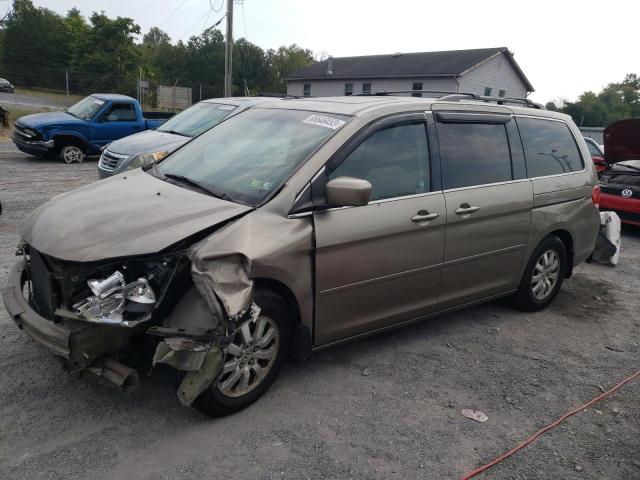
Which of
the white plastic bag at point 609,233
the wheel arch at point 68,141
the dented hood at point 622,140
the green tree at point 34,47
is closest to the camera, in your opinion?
the white plastic bag at point 609,233

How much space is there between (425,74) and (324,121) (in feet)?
111

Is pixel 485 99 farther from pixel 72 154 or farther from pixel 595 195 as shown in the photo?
pixel 72 154

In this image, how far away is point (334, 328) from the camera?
3600 millimetres

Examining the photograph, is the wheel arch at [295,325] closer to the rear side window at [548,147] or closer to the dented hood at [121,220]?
the dented hood at [121,220]

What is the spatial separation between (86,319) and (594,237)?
5051 millimetres

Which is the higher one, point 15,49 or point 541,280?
point 15,49

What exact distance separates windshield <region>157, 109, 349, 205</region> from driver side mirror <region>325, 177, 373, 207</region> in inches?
12.3

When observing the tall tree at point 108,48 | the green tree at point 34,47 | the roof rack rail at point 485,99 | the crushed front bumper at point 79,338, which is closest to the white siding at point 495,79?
the tall tree at point 108,48

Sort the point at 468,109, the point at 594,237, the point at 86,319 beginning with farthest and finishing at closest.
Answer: the point at 594,237 → the point at 468,109 → the point at 86,319

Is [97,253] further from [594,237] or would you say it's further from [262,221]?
Answer: [594,237]

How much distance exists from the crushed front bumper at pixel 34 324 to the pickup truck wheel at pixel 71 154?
34.8ft

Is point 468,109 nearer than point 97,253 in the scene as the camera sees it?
No

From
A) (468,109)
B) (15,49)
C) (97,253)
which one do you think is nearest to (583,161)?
(468,109)

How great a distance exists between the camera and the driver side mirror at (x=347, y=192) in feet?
10.7
